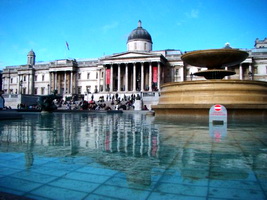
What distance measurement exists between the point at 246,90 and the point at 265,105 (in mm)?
1275

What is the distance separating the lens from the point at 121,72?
61.0 m

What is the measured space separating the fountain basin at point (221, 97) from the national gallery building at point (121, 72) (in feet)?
98.5

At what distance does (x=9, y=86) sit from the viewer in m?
77.6

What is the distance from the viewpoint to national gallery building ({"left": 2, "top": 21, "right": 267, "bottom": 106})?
184ft

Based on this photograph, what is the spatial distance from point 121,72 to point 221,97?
49.3m

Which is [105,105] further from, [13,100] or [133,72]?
[13,100]

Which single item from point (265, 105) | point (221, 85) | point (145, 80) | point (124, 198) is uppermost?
point (145, 80)

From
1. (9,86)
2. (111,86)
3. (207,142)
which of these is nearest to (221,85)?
Result: (207,142)

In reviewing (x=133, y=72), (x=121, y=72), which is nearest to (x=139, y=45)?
(x=121, y=72)

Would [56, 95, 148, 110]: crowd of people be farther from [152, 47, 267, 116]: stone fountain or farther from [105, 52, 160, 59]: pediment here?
[152, 47, 267, 116]: stone fountain

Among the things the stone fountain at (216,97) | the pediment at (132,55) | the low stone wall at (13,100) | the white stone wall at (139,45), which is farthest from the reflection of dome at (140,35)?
→ the stone fountain at (216,97)

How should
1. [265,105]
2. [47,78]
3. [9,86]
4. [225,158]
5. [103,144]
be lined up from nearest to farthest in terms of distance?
[225,158]
[103,144]
[265,105]
[47,78]
[9,86]

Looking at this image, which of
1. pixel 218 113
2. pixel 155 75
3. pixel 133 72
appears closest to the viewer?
pixel 218 113

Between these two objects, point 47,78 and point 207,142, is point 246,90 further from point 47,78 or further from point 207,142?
point 47,78
